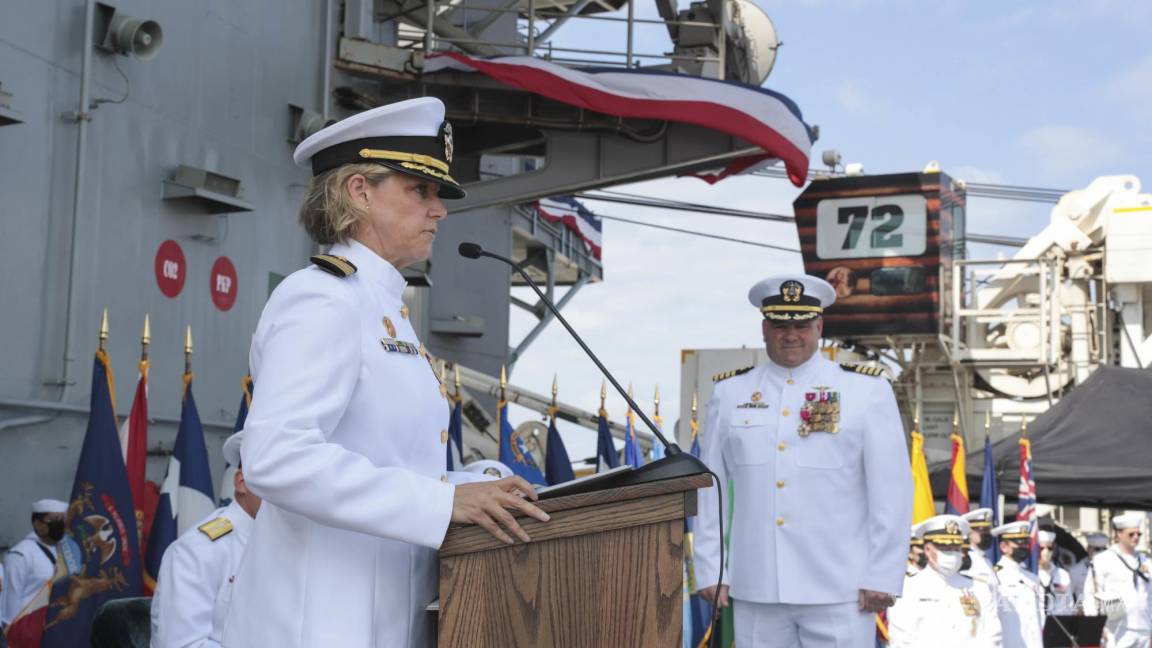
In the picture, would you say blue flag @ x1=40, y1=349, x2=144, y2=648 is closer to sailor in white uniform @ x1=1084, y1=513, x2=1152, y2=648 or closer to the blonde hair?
the blonde hair

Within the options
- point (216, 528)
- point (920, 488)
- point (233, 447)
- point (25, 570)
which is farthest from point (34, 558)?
point (920, 488)

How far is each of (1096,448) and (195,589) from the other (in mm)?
9928

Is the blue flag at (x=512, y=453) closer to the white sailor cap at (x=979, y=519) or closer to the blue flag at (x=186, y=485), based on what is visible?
the blue flag at (x=186, y=485)

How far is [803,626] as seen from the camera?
5.25m

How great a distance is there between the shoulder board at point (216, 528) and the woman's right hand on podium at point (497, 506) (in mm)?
2781

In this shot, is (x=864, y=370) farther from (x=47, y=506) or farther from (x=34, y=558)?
(x=34, y=558)

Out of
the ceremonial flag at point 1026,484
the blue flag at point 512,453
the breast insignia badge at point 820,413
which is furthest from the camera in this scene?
the ceremonial flag at point 1026,484

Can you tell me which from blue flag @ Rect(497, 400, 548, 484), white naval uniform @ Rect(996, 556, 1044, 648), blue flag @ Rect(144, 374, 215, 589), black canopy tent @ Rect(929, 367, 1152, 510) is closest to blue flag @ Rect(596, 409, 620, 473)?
blue flag @ Rect(497, 400, 548, 484)

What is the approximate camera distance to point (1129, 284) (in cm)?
2467

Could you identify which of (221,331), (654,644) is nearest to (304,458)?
(654,644)

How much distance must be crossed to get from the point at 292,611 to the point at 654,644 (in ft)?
1.94

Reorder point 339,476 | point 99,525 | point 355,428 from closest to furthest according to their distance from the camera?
1. point 339,476
2. point 355,428
3. point 99,525

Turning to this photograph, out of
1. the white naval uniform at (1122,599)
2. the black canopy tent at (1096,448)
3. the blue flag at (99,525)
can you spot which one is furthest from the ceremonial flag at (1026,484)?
the blue flag at (99,525)

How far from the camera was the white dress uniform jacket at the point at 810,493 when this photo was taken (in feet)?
17.1
